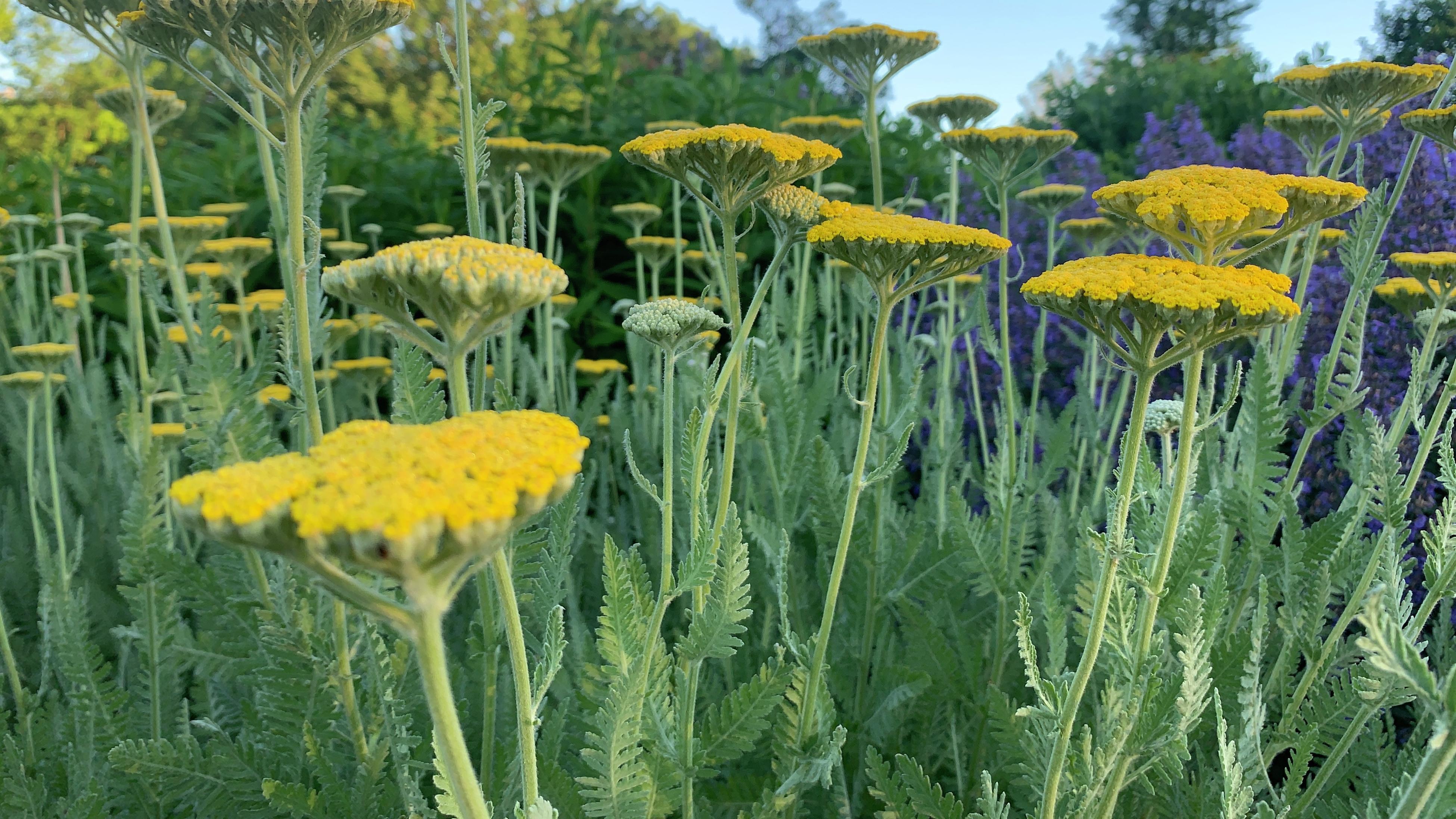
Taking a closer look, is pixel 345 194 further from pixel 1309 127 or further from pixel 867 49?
pixel 1309 127

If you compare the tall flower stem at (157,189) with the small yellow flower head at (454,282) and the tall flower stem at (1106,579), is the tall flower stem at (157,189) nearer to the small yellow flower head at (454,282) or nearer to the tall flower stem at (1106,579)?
the small yellow flower head at (454,282)

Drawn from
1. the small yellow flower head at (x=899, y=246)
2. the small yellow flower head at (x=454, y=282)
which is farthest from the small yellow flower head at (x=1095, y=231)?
the small yellow flower head at (x=454, y=282)

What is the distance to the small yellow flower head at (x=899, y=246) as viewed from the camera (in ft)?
4.56

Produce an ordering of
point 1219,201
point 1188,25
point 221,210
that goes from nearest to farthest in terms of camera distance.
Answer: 1. point 1219,201
2. point 221,210
3. point 1188,25

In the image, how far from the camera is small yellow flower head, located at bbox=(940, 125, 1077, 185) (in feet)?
7.04

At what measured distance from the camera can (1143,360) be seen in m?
1.24

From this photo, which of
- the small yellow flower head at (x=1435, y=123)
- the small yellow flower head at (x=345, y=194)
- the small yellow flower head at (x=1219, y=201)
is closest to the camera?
the small yellow flower head at (x=1219, y=201)

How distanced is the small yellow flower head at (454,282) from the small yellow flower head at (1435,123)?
1.75 meters

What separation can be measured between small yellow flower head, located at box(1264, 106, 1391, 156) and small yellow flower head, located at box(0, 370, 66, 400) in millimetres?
3202

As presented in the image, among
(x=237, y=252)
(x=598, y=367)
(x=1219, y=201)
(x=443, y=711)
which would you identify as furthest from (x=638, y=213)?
(x=443, y=711)

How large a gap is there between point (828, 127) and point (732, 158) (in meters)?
1.43

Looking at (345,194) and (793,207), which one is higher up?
(345,194)

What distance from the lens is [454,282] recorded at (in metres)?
0.95

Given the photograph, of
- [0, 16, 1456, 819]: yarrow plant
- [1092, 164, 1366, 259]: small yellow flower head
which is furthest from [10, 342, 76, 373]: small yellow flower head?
[1092, 164, 1366, 259]: small yellow flower head
